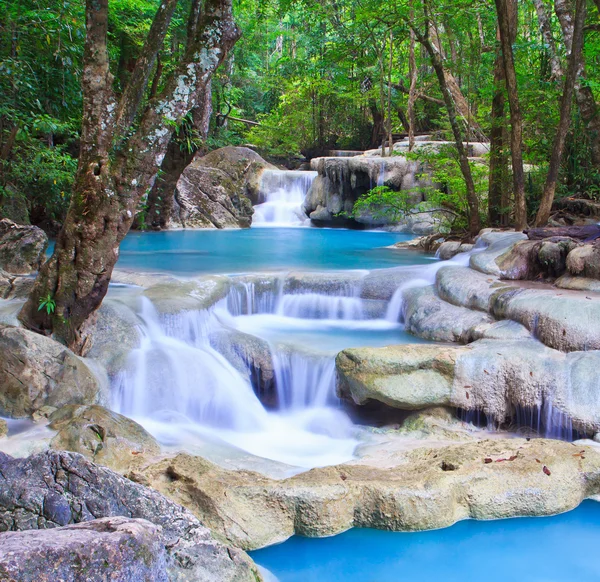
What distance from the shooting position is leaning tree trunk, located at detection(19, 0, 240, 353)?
5.49m

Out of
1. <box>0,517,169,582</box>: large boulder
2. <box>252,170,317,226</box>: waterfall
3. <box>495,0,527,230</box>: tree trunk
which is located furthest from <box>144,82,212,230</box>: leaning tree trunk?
<box>0,517,169,582</box>: large boulder

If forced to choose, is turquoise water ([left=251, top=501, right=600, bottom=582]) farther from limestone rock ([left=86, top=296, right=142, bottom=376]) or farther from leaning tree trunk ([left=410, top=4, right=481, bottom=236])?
leaning tree trunk ([left=410, top=4, right=481, bottom=236])

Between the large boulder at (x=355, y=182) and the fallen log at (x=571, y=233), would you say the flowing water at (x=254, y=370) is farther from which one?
the large boulder at (x=355, y=182)

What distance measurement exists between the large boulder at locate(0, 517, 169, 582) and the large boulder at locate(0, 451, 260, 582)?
1.49 feet

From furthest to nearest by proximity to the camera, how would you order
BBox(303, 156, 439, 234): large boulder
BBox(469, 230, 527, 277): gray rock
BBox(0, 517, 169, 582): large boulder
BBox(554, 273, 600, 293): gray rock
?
BBox(303, 156, 439, 234): large boulder, BBox(469, 230, 527, 277): gray rock, BBox(554, 273, 600, 293): gray rock, BBox(0, 517, 169, 582): large boulder

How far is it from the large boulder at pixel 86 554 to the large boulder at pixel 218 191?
1836 cm

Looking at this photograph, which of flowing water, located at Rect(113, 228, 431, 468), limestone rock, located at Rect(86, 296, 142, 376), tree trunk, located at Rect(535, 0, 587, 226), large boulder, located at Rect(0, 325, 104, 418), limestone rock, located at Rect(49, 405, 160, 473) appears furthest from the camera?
tree trunk, located at Rect(535, 0, 587, 226)

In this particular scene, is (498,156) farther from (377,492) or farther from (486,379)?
(377,492)

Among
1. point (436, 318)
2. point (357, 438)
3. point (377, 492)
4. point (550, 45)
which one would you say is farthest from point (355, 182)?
point (377, 492)

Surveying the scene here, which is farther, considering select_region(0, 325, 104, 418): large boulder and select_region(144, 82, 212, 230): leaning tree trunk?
select_region(144, 82, 212, 230): leaning tree trunk

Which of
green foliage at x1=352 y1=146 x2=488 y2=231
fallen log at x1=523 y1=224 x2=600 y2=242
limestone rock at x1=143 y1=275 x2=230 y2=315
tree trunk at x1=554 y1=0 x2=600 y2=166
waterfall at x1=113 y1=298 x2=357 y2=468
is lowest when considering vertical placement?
waterfall at x1=113 y1=298 x2=357 y2=468

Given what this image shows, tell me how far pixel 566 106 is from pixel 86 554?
9222 mm

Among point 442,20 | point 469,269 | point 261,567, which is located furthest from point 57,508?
point 442,20

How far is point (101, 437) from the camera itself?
453 centimetres
